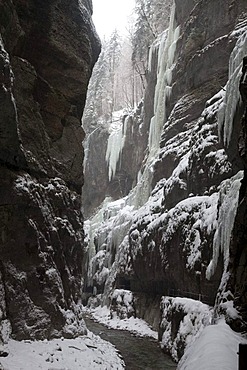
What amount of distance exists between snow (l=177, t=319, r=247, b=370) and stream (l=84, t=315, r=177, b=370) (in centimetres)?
602

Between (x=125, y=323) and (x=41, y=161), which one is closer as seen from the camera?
(x=41, y=161)

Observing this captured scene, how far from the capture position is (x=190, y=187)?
1695 cm

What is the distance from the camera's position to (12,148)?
34.4 ft

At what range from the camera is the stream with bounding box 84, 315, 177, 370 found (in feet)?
37.8

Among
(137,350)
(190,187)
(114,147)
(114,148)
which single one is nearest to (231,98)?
(190,187)

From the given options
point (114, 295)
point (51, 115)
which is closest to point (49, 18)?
point (51, 115)

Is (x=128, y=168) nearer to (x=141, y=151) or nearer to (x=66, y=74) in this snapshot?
(x=141, y=151)

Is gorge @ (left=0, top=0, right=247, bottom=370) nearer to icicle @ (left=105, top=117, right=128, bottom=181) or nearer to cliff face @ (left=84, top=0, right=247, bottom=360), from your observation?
cliff face @ (left=84, top=0, right=247, bottom=360)

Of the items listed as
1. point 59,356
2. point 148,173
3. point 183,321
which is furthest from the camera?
point 148,173

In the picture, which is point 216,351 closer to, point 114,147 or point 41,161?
point 41,161

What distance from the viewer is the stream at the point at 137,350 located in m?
11.5

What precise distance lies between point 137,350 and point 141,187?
529 inches

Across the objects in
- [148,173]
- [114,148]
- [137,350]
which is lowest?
[137,350]

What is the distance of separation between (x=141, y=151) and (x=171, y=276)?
18528mm
